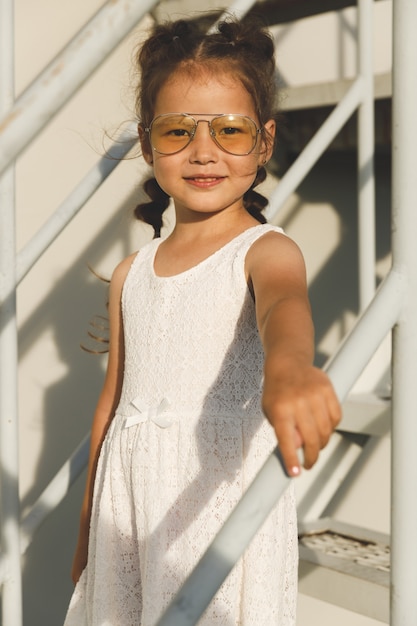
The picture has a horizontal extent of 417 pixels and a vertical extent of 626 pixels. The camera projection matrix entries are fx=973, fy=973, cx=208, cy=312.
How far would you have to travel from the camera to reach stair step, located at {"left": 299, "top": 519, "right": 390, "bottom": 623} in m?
1.50

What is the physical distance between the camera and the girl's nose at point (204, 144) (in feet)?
3.89

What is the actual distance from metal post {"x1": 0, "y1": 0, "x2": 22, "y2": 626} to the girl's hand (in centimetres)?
65

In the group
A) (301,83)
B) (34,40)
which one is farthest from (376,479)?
(34,40)

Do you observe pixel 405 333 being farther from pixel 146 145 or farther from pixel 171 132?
pixel 146 145

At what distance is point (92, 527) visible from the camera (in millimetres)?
1302

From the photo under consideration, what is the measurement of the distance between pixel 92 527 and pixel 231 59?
2.12ft

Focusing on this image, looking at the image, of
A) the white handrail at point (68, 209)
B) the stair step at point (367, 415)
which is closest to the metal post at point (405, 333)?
the white handrail at point (68, 209)

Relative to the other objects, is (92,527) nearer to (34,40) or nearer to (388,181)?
(34,40)

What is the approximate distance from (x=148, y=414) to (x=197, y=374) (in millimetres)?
82

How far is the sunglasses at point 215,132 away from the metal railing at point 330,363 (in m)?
0.21

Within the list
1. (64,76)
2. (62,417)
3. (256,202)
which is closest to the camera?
(64,76)

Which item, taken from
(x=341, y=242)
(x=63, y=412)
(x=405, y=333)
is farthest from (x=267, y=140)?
(x=341, y=242)

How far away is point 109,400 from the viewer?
1371 mm

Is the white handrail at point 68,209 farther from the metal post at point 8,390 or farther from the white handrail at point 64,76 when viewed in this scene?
the white handrail at point 64,76
